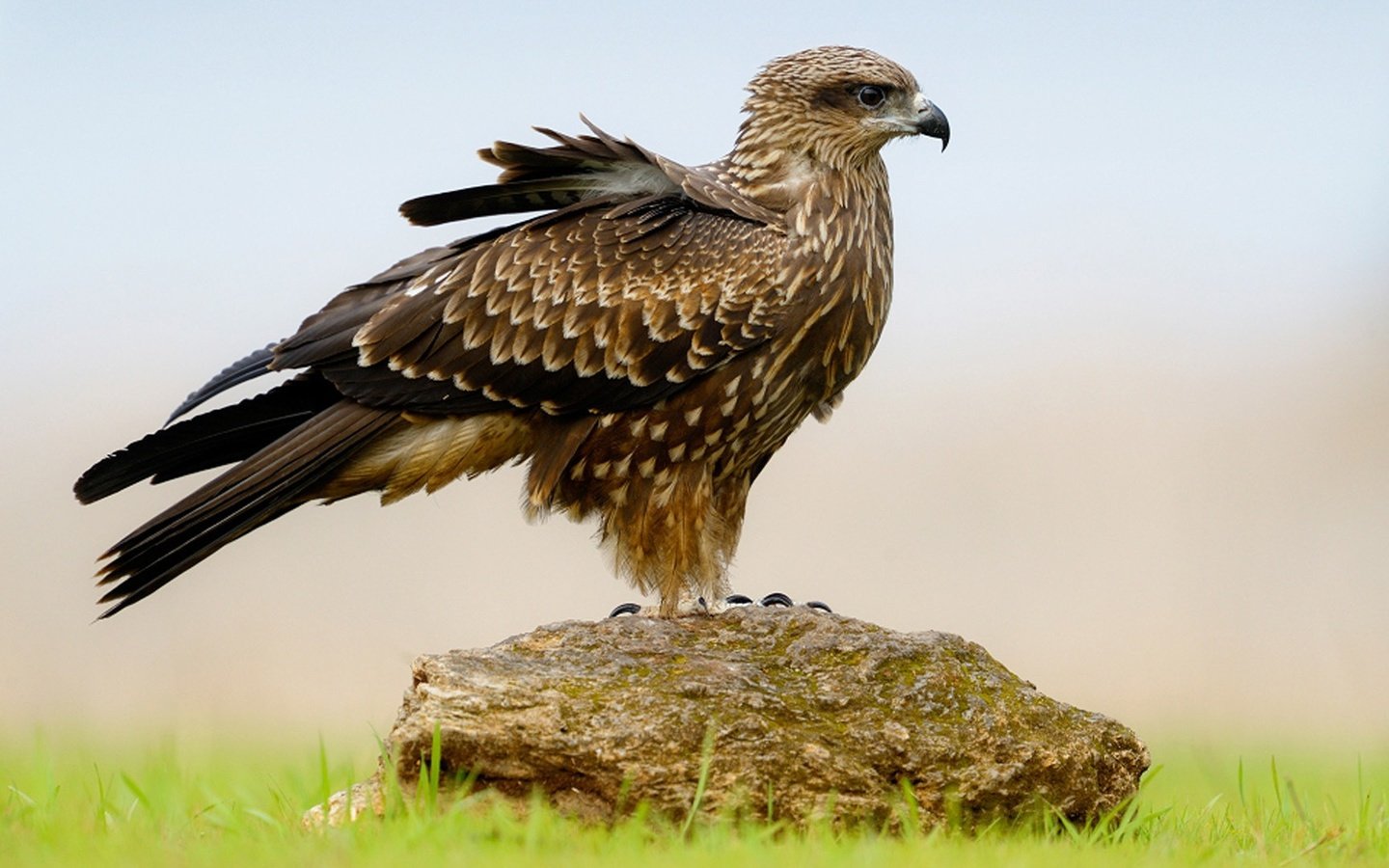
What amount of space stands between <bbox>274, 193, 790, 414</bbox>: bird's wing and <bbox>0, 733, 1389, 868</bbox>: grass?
1.70 metres

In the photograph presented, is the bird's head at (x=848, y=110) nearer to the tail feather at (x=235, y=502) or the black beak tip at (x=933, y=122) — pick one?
the black beak tip at (x=933, y=122)

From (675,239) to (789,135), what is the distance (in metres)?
0.78

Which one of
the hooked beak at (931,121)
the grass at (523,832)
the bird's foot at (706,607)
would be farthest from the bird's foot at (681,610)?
the hooked beak at (931,121)

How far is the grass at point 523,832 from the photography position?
437 cm

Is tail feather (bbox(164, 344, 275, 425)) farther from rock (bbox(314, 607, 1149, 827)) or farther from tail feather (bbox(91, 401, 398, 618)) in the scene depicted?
rock (bbox(314, 607, 1149, 827))

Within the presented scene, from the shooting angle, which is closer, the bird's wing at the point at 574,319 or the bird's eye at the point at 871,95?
the bird's wing at the point at 574,319

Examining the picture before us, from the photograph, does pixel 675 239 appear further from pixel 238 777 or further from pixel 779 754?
pixel 238 777

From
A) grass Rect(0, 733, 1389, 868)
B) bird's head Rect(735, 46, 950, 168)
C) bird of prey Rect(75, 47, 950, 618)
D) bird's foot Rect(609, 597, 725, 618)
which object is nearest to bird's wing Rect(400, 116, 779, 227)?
bird of prey Rect(75, 47, 950, 618)

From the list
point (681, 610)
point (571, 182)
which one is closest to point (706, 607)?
point (681, 610)

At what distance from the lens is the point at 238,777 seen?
7.04 metres

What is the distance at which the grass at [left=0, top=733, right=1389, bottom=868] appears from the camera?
4367 mm

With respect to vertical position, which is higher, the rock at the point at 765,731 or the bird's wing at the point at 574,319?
the bird's wing at the point at 574,319

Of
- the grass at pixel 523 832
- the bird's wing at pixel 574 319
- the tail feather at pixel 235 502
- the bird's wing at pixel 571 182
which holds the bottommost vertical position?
the grass at pixel 523 832

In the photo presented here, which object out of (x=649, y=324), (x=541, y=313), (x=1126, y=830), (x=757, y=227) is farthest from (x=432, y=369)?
(x=1126, y=830)
